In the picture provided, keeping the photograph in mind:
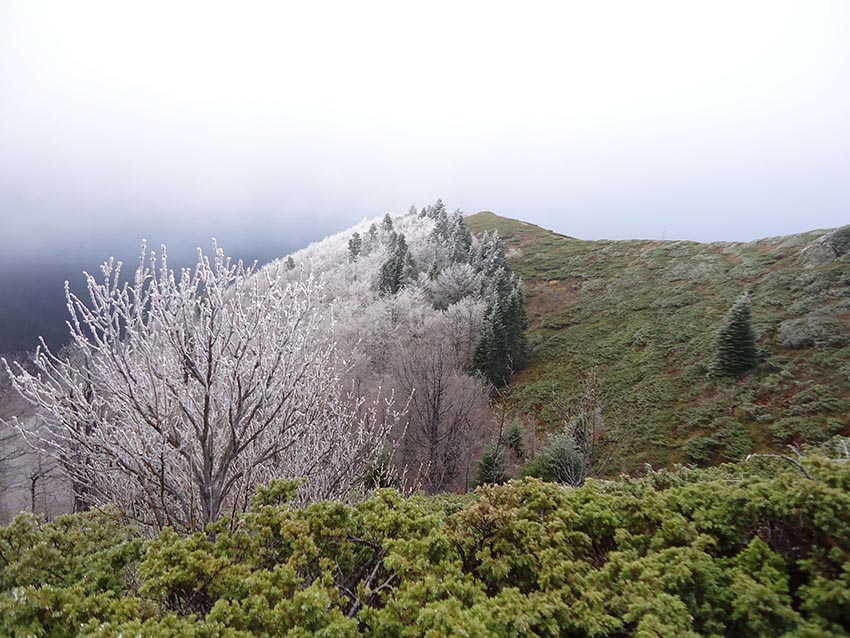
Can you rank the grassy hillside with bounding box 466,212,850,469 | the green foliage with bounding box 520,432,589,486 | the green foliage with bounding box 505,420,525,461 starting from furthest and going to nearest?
the grassy hillside with bounding box 466,212,850,469 → the green foliage with bounding box 505,420,525,461 → the green foliage with bounding box 520,432,589,486

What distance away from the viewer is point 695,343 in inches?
969

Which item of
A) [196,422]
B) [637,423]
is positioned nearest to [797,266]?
[637,423]

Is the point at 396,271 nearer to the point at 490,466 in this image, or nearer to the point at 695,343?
the point at 695,343

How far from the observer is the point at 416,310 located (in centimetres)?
3416

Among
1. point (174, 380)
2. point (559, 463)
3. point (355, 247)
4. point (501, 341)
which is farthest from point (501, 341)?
point (355, 247)

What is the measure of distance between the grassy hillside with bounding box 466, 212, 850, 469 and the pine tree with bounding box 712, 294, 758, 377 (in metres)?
0.65

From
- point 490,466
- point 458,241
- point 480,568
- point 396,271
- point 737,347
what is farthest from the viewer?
point 458,241

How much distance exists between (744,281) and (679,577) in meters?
35.3

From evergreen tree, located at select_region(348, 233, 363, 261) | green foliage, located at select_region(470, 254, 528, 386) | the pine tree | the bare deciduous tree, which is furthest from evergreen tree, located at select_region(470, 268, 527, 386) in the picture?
evergreen tree, located at select_region(348, 233, 363, 261)

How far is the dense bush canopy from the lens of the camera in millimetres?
2033

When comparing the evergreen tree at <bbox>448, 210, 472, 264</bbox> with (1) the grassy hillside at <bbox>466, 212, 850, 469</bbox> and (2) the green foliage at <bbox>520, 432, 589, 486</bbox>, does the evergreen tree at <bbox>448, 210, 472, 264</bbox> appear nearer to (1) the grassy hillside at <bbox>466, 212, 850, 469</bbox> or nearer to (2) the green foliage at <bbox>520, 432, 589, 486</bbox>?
(1) the grassy hillside at <bbox>466, 212, 850, 469</bbox>

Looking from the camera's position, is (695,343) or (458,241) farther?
(458,241)

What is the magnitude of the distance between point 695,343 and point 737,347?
3.80 metres

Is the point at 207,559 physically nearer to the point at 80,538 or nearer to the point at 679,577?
the point at 80,538
